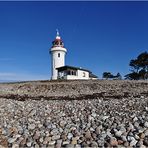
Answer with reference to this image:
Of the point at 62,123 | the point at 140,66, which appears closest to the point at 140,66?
the point at 140,66

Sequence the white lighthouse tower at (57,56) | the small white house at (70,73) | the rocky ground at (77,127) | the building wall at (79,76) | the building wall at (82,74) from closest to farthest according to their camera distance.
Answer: the rocky ground at (77,127) → the building wall at (79,76) → the small white house at (70,73) → the building wall at (82,74) → the white lighthouse tower at (57,56)

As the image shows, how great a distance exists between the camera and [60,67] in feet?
189

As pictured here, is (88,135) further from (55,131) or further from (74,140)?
(55,131)

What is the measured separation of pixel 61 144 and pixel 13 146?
1467mm

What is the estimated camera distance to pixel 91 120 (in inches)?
454

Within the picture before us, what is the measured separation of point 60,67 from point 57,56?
3.64m

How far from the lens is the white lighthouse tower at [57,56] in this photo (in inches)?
2344

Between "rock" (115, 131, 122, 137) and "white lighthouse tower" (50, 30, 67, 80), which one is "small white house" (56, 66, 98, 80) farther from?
"rock" (115, 131, 122, 137)

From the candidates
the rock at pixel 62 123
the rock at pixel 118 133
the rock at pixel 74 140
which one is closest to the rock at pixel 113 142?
the rock at pixel 118 133

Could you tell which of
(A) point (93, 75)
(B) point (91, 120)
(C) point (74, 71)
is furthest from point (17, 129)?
(A) point (93, 75)

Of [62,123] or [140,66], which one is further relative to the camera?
[140,66]

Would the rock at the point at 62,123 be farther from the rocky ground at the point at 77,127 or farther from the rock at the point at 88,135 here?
the rock at the point at 88,135

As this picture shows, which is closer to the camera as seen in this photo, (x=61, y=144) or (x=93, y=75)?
(x=61, y=144)

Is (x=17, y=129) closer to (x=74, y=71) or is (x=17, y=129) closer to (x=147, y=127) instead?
(x=147, y=127)
